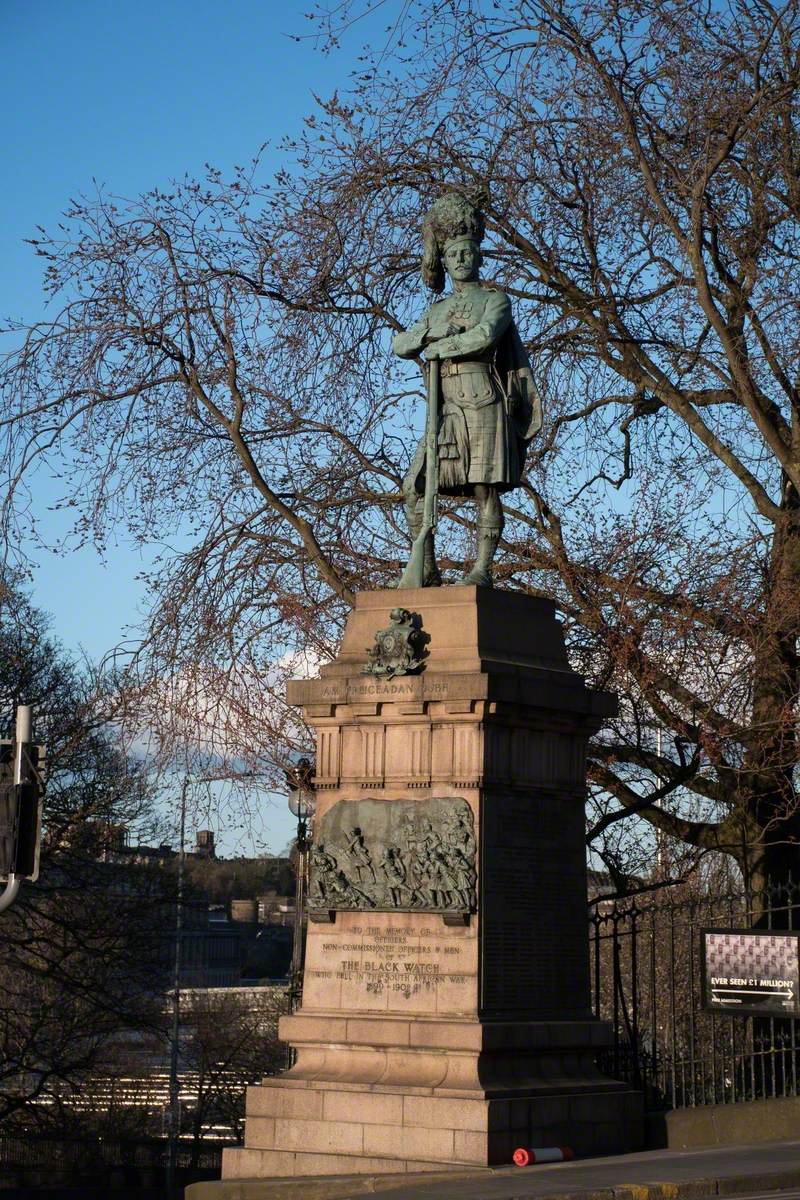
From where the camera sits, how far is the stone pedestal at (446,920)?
13125mm

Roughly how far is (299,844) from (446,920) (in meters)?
3.31

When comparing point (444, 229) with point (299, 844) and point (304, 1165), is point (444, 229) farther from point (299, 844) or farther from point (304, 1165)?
point (304, 1165)

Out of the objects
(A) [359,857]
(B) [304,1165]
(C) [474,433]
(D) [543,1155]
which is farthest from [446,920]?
(C) [474,433]

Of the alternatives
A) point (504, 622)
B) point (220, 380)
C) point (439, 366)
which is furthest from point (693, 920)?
point (220, 380)

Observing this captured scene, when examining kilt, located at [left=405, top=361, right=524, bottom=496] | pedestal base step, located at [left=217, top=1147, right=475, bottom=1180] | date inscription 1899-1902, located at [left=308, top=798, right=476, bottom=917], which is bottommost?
pedestal base step, located at [left=217, top=1147, right=475, bottom=1180]

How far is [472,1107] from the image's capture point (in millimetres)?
12734

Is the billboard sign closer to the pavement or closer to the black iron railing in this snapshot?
the black iron railing

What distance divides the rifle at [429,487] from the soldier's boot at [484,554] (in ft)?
1.24

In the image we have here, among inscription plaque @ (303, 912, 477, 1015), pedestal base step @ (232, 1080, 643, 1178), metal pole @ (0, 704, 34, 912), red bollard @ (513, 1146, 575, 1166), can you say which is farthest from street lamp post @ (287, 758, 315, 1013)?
red bollard @ (513, 1146, 575, 1166)

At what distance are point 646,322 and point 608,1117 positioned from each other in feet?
32.8

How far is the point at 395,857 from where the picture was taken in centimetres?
1371

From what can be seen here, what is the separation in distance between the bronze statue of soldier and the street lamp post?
3215 millimetres

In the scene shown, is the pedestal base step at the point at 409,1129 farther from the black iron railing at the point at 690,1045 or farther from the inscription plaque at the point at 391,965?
→ the black iron railing at the point at 690,1045

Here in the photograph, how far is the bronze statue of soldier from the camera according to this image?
14.7m
